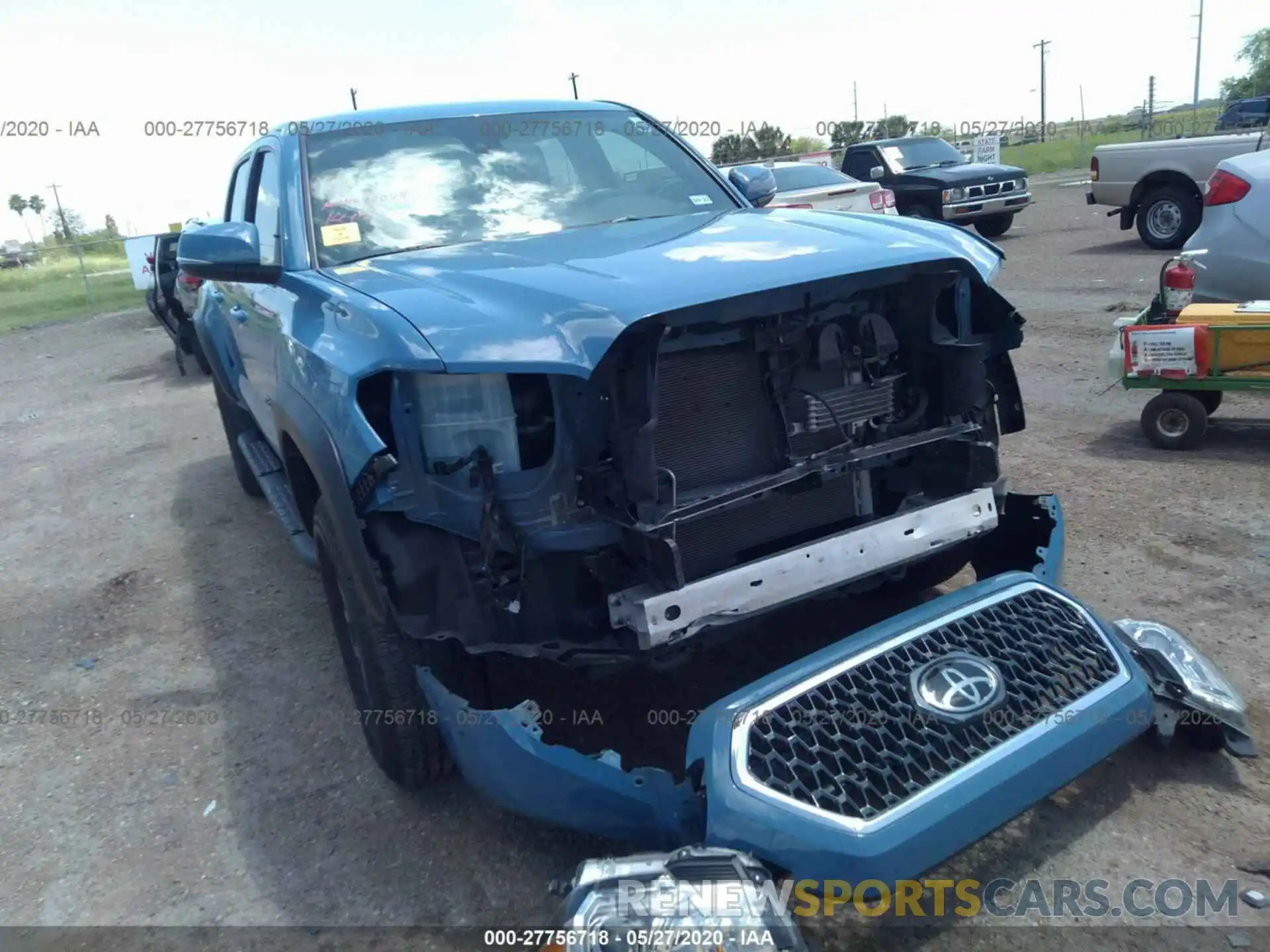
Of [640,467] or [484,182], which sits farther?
[484,182]

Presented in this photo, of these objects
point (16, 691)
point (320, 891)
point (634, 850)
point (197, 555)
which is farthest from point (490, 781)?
point (197, 555)

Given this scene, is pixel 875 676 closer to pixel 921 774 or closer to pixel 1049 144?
pixel 921 774

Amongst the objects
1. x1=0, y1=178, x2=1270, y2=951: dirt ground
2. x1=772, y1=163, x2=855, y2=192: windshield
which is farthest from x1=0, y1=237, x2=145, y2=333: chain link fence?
x1=0, y1=178, x2=1270, y2=951: dirt ground

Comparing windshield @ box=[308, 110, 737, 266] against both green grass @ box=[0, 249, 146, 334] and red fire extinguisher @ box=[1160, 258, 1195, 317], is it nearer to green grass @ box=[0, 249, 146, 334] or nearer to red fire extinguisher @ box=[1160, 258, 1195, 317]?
red fire extinguisher @ box=[1160, 258, 1195, 317]

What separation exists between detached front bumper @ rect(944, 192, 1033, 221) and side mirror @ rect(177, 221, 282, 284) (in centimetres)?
1328

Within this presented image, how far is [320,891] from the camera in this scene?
275 centimetres

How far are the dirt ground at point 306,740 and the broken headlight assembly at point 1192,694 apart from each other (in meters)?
0.12

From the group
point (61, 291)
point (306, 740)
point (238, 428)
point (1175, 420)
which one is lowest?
point (306, 740)

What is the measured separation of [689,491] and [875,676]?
0.67m

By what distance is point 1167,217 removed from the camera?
12383 millimetres

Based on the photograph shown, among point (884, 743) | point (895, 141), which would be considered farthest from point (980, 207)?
point (884, 743)

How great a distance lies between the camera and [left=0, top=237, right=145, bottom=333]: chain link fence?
843 inches

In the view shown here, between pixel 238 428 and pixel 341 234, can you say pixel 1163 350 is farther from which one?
pixel 238 428

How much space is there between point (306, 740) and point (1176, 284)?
478 centimetres
